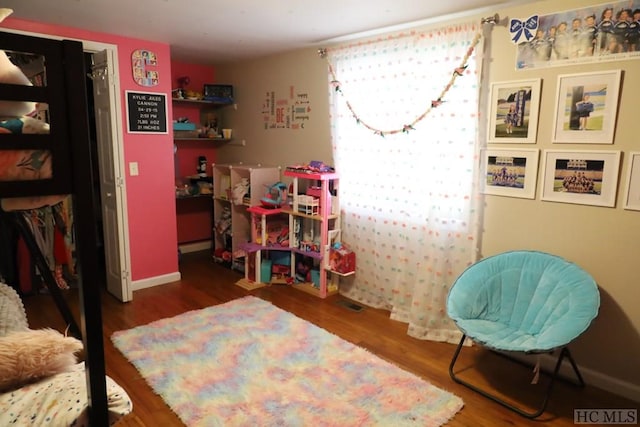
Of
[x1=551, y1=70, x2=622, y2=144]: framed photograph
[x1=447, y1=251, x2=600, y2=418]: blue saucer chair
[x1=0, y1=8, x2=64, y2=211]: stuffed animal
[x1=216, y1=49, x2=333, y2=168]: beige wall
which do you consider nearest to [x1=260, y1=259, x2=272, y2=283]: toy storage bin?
[x1=216, y1=49, x2=333, y2=168]: beige wall

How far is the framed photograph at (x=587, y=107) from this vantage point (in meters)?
2.28

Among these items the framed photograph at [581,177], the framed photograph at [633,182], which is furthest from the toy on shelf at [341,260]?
the framed photograph at [633,182]

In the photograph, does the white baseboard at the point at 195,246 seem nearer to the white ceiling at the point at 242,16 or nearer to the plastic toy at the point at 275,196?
the plastic toy at the point at 275,196

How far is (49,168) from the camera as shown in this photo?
3.46 feet

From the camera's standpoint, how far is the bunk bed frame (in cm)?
101

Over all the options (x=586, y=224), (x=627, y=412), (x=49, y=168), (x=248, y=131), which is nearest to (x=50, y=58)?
(x=49, y=168)

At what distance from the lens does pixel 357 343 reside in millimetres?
2957

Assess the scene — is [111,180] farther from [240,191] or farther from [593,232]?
[593,232]

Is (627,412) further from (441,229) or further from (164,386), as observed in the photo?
(164,386)

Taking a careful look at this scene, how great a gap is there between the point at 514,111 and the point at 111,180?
10.7ft

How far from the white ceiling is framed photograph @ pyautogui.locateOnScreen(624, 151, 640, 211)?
116 centimetres

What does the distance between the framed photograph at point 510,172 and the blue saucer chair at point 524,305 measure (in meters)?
0.42

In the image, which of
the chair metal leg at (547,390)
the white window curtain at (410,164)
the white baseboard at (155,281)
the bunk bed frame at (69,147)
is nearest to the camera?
the bunk bed frame at (69,147)

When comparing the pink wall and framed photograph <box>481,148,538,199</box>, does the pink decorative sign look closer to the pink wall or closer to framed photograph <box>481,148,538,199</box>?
the pink wall
